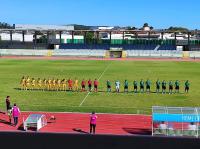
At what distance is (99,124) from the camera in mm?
19141

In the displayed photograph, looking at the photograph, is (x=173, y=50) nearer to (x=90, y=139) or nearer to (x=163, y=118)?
(x=163, y=118)

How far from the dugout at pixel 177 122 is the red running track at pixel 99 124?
1699 millimetres

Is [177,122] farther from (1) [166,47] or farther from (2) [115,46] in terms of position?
(1) [166,47]

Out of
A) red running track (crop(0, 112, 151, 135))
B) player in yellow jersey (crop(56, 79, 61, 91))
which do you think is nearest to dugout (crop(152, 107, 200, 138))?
red running track (crop(0, 112, 151, 135))

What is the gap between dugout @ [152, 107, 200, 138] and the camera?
1567 centimetres

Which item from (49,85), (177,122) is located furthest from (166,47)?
(177,122)

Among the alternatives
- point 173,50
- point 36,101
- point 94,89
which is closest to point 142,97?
point 94,89

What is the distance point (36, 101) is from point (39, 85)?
6323 millimetres

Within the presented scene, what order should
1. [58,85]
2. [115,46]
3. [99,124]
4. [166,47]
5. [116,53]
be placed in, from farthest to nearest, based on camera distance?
1. [115,46]
2. [166,47]
3. [116,53]
4. [58,85]
5. [99,124]

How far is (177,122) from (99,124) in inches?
182

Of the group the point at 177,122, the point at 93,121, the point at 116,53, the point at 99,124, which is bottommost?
the point at 99,124

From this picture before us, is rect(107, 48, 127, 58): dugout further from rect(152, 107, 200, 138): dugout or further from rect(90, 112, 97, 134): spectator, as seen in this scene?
rect(152, 107, 200, 138): dugout

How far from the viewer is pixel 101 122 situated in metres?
19.5

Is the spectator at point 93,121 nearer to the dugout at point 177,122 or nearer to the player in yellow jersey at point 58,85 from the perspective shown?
the dugout at point 177,122
